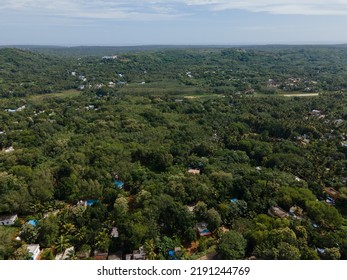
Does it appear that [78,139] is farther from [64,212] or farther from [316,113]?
[316,113]

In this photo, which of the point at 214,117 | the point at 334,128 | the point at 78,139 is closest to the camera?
the point at 78,139

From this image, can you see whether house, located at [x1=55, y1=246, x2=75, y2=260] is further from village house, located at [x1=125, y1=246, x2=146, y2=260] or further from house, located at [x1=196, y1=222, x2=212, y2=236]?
house, located at [x1=196, y1=222, x2=212, y2=236]

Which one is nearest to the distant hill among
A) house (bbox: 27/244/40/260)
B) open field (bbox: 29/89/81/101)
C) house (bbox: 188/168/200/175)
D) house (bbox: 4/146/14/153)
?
open field (bbox: 29/89/81/101)

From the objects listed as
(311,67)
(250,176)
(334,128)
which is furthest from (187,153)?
(311,67)

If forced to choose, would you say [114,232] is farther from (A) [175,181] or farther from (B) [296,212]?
(B) [296,212]

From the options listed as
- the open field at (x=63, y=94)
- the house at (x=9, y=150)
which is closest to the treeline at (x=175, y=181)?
the house at (x=9, y=150)

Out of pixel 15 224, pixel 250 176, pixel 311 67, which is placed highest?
pixel 311 67
